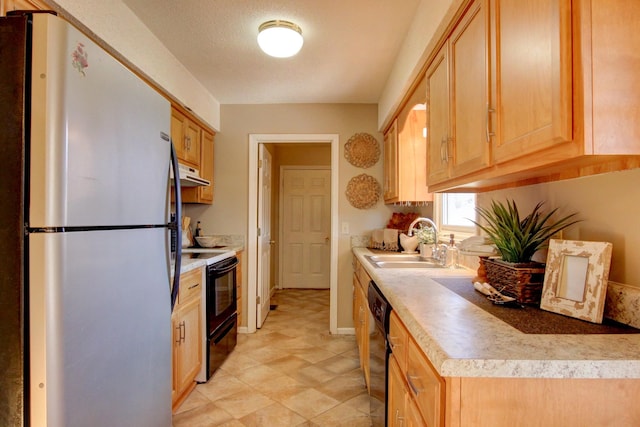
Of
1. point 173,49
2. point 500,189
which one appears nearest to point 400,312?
point 500,189

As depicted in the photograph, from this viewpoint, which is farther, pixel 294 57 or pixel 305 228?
pixel 305 228

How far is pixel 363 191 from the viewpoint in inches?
134

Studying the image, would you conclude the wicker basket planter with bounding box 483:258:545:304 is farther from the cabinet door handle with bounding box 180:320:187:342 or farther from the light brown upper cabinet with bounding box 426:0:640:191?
the cabinet door handle with bounding box 180:320:187:342

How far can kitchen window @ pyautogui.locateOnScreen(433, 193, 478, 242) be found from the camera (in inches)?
86.4

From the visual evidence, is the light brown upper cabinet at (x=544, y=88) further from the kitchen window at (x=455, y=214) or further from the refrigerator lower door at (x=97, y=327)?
the refrigerator lower door at (x=97, y=327)

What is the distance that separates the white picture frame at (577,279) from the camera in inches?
36.7

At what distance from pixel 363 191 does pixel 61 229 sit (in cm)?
280

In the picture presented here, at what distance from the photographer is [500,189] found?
1.65 metres

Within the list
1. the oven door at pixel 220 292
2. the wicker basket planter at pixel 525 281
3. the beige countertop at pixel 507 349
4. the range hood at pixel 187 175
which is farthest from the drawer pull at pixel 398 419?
the range hood at pixel 187 175

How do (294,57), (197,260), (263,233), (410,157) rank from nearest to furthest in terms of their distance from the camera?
1. (197,260)
2. (294,57)
3. (410,157)
4. (263,233)

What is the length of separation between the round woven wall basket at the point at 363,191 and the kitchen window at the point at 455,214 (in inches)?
33.4

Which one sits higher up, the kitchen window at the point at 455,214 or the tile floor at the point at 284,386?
the kitchen window at the point at 455,214

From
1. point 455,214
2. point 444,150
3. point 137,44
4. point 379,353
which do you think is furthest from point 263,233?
point 444,150

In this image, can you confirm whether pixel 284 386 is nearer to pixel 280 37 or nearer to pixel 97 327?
pixel 97 327
